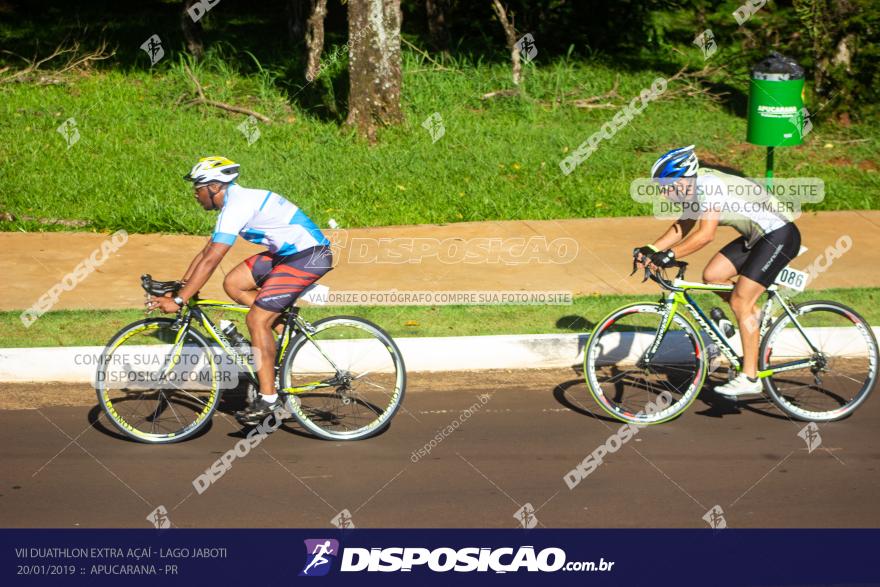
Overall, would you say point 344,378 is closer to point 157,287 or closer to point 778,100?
point 157,287

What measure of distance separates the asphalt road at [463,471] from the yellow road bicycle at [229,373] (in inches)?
6.9

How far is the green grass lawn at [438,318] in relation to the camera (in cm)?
849

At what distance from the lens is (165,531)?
577cm

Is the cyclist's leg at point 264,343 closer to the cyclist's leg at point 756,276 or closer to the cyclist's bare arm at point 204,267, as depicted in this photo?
the cyclist's bare arm at point 204,267

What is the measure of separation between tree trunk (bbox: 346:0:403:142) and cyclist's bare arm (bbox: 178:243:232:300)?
6.93 meters

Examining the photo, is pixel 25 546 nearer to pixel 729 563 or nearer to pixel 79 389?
pixel 79 389

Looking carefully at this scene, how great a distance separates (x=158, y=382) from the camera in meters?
7.30

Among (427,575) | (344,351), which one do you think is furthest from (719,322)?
(427,575)

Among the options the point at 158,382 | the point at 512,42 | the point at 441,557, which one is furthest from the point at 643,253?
the point at 512,42

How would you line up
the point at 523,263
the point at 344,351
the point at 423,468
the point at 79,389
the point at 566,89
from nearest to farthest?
1. the point at 423,468
2. the point at 344,351
3. the point at 79,389
4. the point at 523,263
5. the point at 566,89

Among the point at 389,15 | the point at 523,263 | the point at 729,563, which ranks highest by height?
the point at 389,15

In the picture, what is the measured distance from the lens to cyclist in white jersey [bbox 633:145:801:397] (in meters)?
7.00

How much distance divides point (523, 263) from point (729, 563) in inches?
202

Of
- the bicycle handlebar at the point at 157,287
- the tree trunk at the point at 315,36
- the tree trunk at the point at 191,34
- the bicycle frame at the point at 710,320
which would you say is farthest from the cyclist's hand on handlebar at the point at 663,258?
the tree trunk at the point at 191,34
